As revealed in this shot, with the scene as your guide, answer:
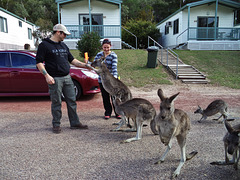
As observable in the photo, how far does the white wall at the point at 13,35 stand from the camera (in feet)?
74.7

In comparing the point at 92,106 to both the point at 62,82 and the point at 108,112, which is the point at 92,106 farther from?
the point at 62,82

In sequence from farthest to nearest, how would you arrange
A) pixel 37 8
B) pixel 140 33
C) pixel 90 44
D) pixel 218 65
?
1. pixel 37 8
2. pixel 140 33
3. pixel 218 65
4. pixel 90 44

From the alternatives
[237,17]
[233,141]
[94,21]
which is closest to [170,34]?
[237,17]

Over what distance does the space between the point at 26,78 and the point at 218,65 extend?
1329cm

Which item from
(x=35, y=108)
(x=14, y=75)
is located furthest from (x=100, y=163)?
(x=14, y=75)

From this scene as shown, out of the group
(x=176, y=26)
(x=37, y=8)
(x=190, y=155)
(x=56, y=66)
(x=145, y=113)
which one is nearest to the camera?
(x=190, y=155)

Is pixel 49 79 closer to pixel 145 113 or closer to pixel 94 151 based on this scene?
pixel 94 151

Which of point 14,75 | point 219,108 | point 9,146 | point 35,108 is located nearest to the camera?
point 9,146

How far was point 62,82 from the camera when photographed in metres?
4.68

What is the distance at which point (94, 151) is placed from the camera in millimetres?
3811

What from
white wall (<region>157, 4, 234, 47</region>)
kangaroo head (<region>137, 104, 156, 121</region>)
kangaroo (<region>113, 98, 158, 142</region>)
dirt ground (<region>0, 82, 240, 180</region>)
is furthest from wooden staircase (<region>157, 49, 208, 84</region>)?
white wall (<region>157, 4, 234, 47</region>)

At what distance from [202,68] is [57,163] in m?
13.3

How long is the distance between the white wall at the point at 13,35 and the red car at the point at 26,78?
56.1 ft

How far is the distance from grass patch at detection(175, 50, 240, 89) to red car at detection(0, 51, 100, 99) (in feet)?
24.4
